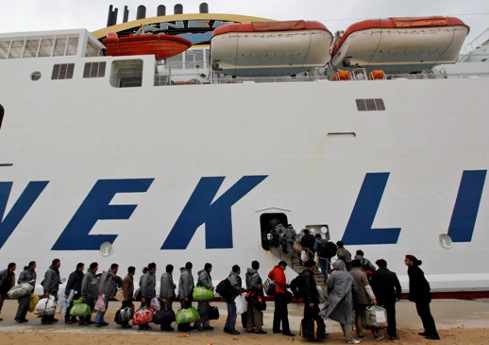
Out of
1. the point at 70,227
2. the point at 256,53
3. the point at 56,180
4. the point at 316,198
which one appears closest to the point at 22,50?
the point at 56,180

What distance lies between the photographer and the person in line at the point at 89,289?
522 cm

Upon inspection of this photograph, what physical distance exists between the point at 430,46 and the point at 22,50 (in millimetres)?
10972

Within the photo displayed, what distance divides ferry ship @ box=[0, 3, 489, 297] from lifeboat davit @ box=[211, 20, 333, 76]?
37 mm

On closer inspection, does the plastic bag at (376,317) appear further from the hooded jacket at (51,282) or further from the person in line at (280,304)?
the hooded jacket at (51,282)

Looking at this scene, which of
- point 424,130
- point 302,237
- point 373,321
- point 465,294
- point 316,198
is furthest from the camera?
point 424,130

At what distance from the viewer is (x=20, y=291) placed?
509 centimetres

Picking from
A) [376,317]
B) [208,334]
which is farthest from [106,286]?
[376,317]

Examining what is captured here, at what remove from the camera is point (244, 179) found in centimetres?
779

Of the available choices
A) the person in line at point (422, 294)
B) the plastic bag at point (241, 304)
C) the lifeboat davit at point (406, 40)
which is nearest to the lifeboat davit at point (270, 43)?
the lifeboat davit at point (406, 40)

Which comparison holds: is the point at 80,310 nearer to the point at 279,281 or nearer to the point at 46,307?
the point at 46,307

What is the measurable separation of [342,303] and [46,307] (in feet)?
13.2

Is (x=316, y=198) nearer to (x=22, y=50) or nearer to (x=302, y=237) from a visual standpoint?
(x=302, y=237)

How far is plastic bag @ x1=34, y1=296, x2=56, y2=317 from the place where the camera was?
504 centimetres

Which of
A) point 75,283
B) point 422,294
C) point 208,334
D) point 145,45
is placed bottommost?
point 208,334
